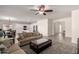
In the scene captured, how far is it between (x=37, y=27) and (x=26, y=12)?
19.0 inches

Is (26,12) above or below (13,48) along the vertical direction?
above

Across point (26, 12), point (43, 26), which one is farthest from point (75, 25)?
point (26, 12)

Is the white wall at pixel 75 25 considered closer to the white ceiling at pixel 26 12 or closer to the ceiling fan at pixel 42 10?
the white ceiling at pixel 26 12

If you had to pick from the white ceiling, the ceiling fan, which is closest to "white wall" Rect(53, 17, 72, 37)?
the white ceiling

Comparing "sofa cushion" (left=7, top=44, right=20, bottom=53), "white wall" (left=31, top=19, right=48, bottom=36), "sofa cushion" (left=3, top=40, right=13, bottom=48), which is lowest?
"sofa cushion" (left=7, top=44, right=20, bottom=53)

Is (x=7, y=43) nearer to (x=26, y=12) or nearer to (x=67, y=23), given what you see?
(x=26, y=12)

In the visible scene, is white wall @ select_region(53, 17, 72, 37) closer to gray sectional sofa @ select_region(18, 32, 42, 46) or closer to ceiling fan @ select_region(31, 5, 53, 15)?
ceiling fan @ select_region(31, 5, 53, 15)

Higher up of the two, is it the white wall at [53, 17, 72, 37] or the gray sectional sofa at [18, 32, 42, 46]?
the white wall at [53, 17, 72, 37]

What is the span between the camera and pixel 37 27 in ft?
7.42

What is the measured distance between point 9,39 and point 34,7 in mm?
1060

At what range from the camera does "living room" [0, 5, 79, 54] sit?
6.74 feet

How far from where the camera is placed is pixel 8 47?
2.19 m
